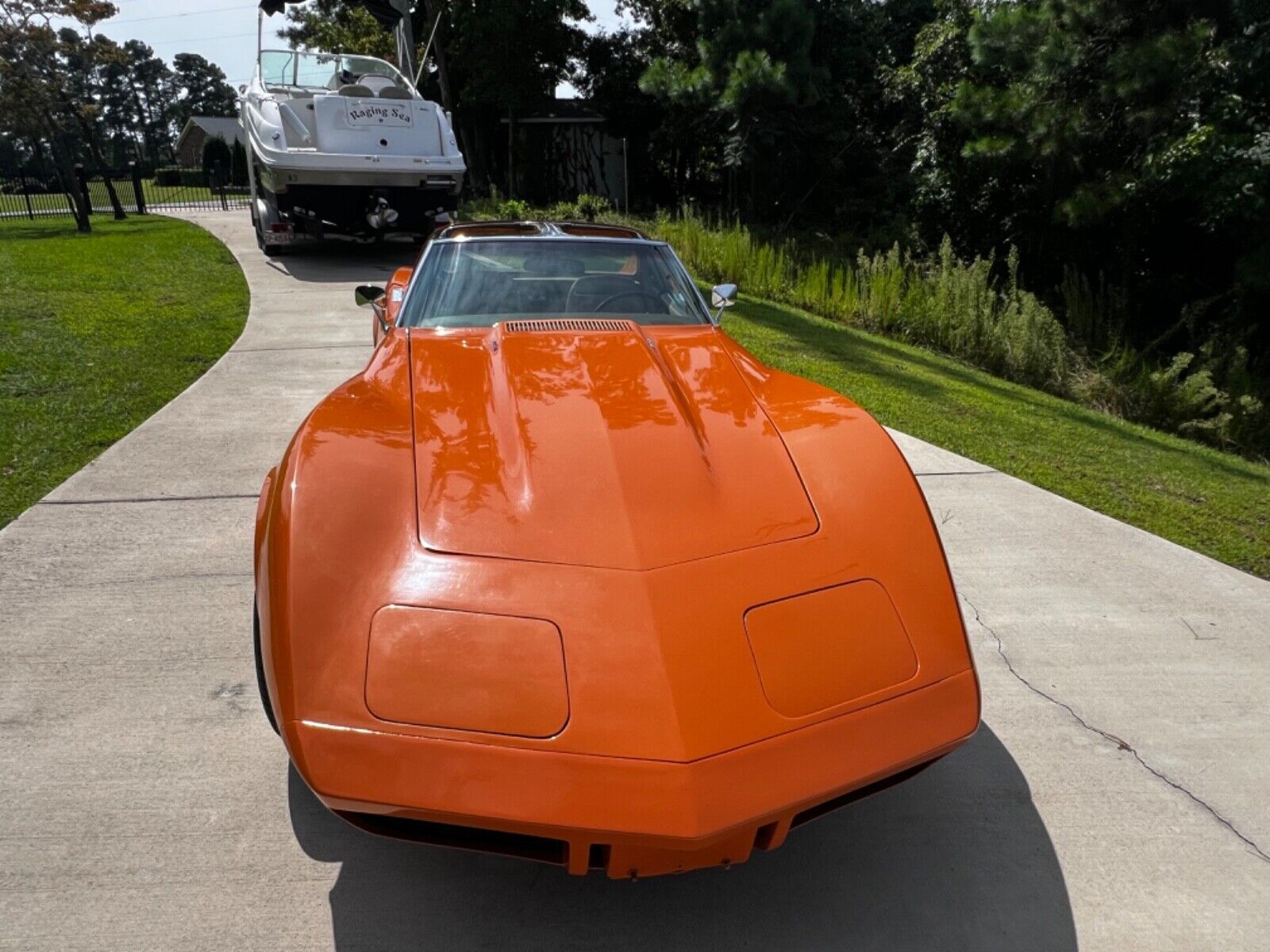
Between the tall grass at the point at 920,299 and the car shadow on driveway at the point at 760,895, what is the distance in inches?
273

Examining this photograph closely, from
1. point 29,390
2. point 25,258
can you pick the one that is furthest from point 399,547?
point 25,258

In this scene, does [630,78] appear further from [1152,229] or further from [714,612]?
[714,612]

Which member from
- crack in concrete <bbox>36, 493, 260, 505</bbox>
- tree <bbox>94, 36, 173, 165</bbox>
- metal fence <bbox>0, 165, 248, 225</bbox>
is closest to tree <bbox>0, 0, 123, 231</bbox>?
metal fence <bbox>0, 165, 248, 225</bbox>

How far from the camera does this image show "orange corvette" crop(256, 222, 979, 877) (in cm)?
165

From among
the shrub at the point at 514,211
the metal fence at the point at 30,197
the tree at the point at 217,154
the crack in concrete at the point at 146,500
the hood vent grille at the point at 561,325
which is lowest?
the crack in concrete at the point at 146,500

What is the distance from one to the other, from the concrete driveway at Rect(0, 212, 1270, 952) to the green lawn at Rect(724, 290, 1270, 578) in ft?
2.46

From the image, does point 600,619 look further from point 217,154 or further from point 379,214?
point 217,154

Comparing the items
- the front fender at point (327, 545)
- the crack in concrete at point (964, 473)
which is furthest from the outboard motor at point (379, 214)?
the front fender at point (327, 545)

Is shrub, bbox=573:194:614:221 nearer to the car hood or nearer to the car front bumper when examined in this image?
the car hood

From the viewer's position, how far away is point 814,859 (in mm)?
2203

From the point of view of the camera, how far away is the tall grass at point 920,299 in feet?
27.7

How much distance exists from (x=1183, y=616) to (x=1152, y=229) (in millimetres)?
9613

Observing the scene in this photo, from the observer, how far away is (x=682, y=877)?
2148mm

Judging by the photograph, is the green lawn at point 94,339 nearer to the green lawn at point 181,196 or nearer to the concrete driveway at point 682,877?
the concrete driveway at point 682,877
